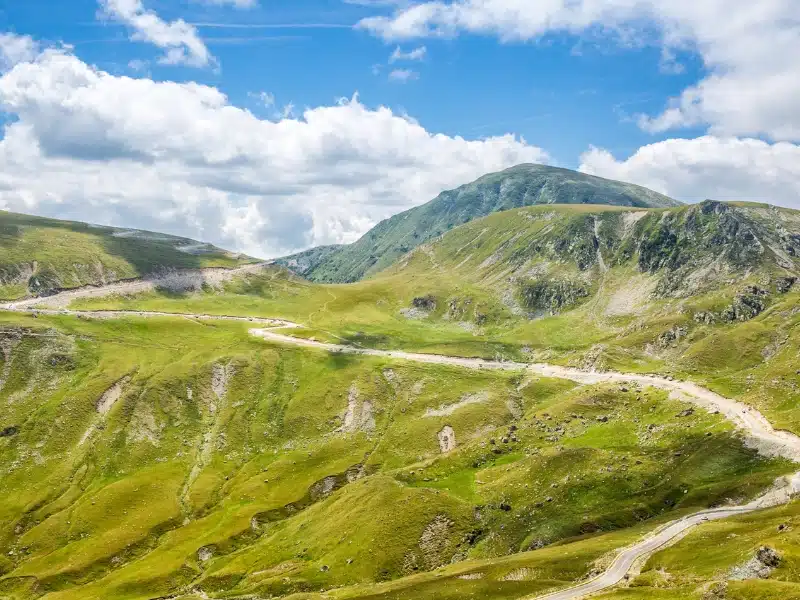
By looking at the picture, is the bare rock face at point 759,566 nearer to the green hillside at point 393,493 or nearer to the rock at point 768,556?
the rock at point 768,556

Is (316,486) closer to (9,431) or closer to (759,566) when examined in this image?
(9,431)

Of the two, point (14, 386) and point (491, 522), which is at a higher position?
point (14, 386)

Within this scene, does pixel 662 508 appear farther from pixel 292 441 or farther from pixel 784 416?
pixel 292 441

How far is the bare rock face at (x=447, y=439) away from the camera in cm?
17125

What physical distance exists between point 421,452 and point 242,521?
177 ft

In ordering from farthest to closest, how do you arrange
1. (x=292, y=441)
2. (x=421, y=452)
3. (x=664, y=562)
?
(x=292, y=441), (x=421, y=452), (x=664, y=562)

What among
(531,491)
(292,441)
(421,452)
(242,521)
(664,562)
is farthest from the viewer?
(292,441)

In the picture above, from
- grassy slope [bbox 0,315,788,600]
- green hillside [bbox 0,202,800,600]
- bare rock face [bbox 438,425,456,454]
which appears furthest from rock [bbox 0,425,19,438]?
bare rock face [bbox 438,425,456,454]

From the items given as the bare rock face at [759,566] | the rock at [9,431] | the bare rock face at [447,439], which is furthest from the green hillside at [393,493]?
the bare rock face at [447,439]

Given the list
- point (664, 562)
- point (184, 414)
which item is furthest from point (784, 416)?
point (184, 414)

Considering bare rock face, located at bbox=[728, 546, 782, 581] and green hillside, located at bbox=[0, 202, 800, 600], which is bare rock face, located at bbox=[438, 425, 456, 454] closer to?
green hillside, located at bbox=[0, 202, 800, 600]

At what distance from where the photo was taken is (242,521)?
14475 centimetres

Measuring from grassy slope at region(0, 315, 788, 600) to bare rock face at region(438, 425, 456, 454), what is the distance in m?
2.00

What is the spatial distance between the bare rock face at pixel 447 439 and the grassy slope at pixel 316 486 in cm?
200
